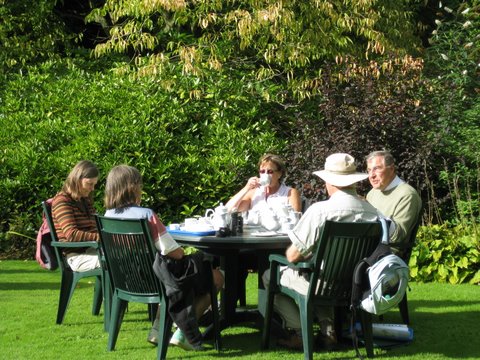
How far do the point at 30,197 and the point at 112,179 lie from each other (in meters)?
5.83

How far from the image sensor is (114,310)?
6.46 meters

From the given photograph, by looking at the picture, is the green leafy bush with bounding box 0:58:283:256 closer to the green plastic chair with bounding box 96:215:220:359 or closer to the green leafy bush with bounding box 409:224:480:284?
the green leafy bush with bounding box 409:224:480:284

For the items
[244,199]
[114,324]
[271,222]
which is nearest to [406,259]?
[271,222]

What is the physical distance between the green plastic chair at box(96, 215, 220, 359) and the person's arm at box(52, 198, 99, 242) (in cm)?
87

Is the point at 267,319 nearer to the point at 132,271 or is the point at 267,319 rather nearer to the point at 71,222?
the point at 132,271

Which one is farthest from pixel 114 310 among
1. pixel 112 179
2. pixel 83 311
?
pixel 83 311

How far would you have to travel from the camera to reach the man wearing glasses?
7.16m

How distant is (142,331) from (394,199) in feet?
7.07

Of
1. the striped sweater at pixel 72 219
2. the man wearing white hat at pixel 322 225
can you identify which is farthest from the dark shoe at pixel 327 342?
the striped sweater at pixel 72 219

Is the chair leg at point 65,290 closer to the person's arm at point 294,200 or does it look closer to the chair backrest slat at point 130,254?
the chair backrest slat at point 130,254

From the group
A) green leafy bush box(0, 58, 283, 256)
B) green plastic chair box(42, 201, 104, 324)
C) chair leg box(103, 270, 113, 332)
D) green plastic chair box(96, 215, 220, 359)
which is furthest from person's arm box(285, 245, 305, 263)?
green leafy bush box(0, 58, 283, 256)

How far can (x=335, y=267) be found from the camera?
6070mm

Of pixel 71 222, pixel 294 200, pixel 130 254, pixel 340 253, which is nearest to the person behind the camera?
pixel 340 253

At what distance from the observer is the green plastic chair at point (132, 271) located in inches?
242
